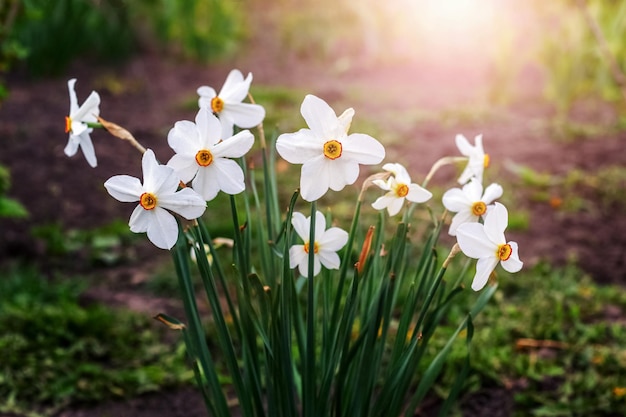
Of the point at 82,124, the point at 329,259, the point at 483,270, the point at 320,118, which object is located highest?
the point at 82,124

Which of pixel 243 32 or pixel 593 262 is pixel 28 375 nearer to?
pixel 593 262

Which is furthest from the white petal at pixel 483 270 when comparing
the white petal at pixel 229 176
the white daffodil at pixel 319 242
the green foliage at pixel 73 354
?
the green foliage at pixel 73 354

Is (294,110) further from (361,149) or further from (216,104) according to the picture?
(361,149)

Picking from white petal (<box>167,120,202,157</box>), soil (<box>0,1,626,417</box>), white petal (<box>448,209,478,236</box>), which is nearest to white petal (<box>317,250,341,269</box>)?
white petal (<box>448,209,478,236</box>)

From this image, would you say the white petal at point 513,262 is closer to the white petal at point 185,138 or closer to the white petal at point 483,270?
the white petal at point 483,270

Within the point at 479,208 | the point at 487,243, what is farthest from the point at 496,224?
the point at 479,208

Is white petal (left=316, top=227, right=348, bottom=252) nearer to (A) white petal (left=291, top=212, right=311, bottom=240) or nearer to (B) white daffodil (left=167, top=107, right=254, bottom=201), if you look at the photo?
(A) white petal (left=291, top=212, right=311, bottom=240)

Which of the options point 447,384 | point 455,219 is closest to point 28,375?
point 447,384
